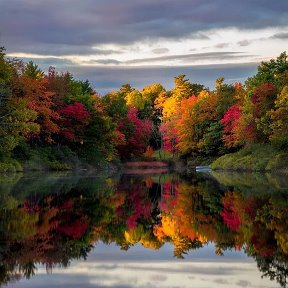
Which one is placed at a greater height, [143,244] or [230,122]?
[143,244]

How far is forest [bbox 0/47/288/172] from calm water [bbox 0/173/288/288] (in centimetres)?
2763

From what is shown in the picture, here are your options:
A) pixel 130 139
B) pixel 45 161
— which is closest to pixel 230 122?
pixel 130 139

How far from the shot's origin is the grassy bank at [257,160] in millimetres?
62844

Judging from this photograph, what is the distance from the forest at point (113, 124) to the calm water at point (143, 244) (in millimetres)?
27627

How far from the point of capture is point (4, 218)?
60.6 feet

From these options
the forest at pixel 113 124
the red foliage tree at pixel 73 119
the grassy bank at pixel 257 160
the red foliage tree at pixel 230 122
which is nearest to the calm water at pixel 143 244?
the forest at pixel 113 124

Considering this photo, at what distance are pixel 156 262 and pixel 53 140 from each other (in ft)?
195

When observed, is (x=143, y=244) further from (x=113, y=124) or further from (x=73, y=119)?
(x=113, y=124)

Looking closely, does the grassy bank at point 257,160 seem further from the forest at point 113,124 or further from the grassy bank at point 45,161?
the grassy bank at point 45,161

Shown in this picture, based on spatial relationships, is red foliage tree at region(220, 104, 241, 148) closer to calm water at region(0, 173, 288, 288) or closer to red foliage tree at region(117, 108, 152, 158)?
red foliage tree at region(117, 108, 152, 158)

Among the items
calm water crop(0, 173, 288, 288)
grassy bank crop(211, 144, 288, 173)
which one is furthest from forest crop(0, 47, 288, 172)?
calm water crop(0, 173, 288, 288)

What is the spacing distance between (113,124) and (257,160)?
19189 mm

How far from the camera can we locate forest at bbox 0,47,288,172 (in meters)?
57.5

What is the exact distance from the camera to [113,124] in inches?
3155
